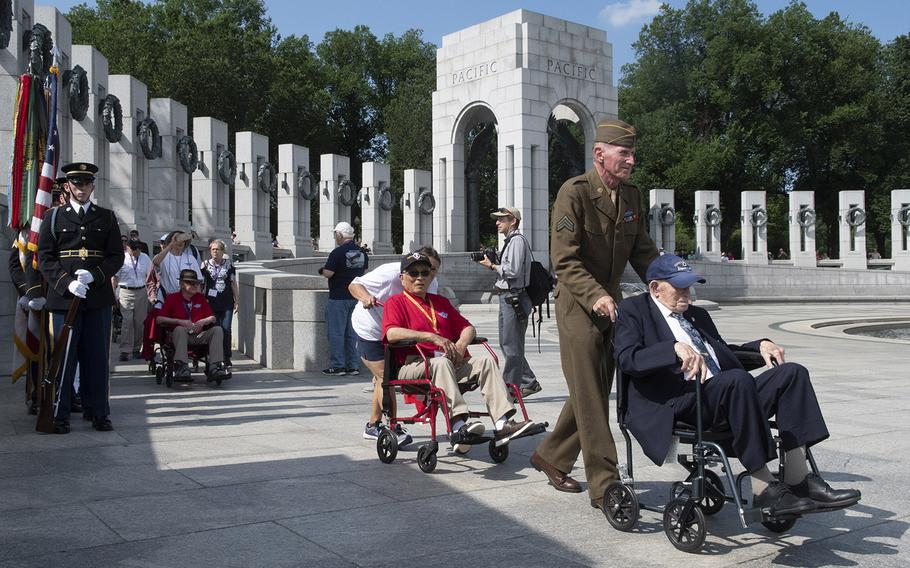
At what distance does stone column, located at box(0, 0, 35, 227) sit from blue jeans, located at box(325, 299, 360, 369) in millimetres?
5095

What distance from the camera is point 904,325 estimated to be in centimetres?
2308

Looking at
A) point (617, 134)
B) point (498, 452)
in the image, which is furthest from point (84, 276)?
point (617, 134)

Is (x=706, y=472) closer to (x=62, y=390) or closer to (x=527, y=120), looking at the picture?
(x=62, y=390)

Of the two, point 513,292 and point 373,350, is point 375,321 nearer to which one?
point 373,350

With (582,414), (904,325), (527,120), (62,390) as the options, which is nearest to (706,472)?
(582,414)

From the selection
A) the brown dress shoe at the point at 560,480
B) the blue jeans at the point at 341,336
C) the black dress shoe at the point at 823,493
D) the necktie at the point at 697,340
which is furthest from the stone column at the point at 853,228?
the black dress shoe at the point at 823,493

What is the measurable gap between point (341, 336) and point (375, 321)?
442 centimetres

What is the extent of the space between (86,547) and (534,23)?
3091cm

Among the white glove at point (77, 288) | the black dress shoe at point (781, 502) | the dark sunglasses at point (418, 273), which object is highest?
the dark sunglasses at point (418, 273)

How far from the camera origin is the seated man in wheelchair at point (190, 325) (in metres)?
10.3

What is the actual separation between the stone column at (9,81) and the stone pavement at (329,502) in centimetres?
689

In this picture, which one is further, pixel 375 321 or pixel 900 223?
pixel 900 223

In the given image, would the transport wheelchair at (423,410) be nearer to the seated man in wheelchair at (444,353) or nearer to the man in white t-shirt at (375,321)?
the seated man in wheelchair at (444,353)

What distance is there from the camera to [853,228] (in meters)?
42.4
